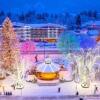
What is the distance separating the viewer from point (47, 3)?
652 centimetres

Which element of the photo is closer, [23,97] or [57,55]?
[23,97]

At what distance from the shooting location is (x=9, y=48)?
6.52 metres

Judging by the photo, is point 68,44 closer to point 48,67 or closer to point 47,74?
point 48,67

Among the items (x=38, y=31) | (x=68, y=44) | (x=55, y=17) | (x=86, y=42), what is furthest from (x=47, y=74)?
(x=55, y=17)

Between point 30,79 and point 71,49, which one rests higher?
point 71,49

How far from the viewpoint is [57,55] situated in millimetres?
6688

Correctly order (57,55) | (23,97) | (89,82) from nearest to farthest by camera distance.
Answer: (23,97), (89,82), (57,55)

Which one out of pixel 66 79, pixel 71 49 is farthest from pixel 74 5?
pixel 66 79

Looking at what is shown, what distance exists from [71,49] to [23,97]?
1334 mm

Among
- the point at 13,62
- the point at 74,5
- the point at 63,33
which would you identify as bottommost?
the point at 13,62

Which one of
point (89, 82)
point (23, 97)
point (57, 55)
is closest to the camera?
point (23, 97)

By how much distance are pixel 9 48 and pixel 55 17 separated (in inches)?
38.1

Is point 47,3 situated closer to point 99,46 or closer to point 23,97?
point 99,46

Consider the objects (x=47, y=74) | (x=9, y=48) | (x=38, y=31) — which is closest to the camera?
(x=47, y=74)
